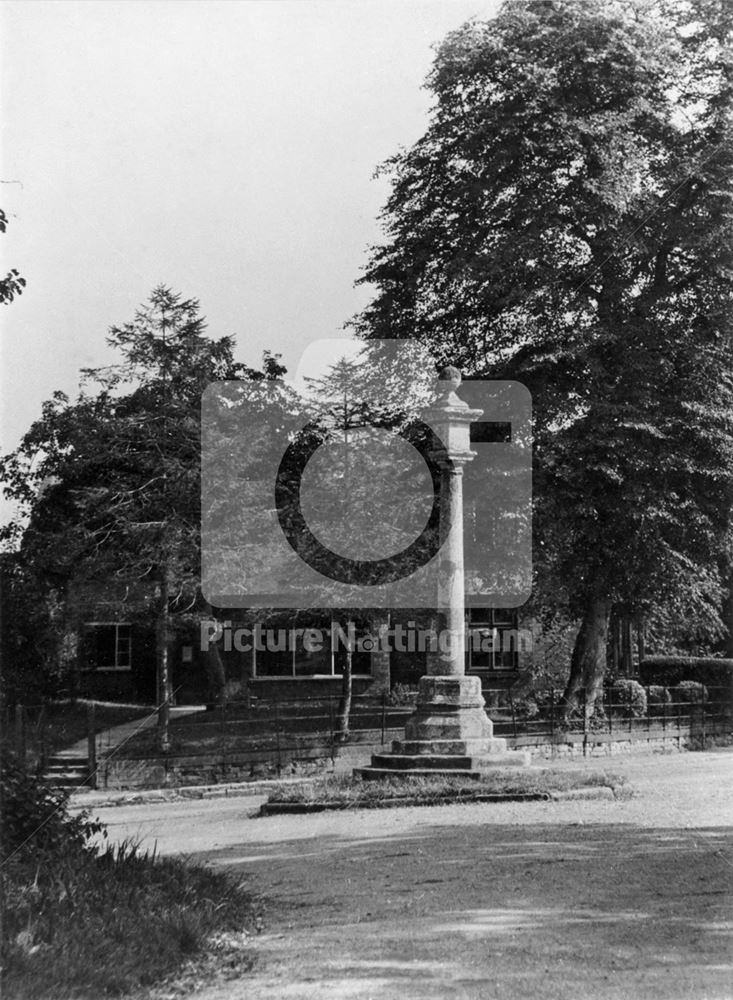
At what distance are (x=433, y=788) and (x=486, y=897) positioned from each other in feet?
21.0

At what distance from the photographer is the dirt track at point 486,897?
19.4 feet

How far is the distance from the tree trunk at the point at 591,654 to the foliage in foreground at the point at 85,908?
1636cm

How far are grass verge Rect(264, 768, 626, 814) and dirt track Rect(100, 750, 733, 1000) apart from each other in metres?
0.41

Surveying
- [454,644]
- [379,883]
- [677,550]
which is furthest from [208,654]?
[379,883]

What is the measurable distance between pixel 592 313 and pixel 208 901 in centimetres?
1824

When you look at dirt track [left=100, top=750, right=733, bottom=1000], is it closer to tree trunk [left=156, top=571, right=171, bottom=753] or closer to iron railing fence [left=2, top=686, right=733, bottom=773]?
iron railing fence [left=2, top=686, right=733, bottom=773]

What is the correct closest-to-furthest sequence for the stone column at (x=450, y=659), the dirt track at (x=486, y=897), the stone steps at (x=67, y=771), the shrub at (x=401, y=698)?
the dirt track at (x=486, y=897), the stone column at (x=450, y=659), the stone steps at (x=67, y=771), the shrub at (x=401, y=698)

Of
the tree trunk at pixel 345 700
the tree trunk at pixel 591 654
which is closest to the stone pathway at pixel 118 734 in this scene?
the tree trunk at pixel 345 700

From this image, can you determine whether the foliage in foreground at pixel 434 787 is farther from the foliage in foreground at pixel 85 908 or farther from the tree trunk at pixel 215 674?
the tree trunk at pixel 215 674

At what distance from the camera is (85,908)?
6672mm

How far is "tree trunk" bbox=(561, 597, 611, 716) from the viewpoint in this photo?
23.8 metres

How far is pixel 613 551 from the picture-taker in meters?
23.4

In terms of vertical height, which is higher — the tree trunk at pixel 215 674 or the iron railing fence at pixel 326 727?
the tree trunk at pixel 215 674

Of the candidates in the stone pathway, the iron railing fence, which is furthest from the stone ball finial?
the stone pathway
